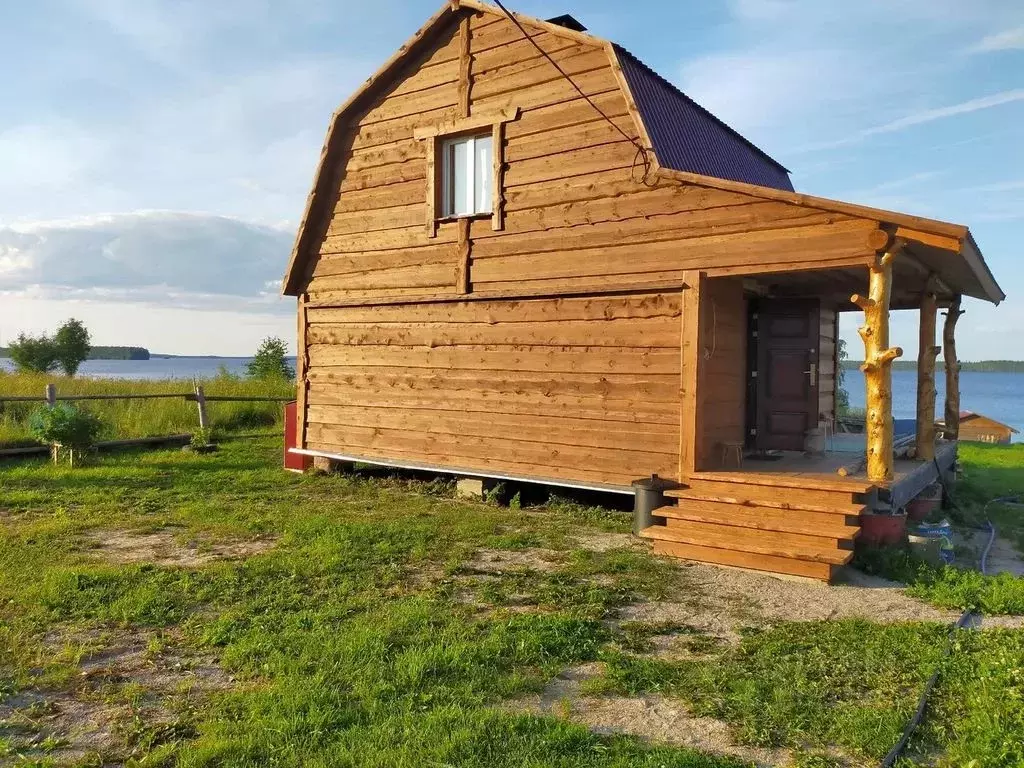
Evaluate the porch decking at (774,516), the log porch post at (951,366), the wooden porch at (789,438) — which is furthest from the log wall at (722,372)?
the log porch post at (951,366)

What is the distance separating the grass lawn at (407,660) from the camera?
3621mm

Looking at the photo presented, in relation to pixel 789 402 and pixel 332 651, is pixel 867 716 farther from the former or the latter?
pixel 789 402

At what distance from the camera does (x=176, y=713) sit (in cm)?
399

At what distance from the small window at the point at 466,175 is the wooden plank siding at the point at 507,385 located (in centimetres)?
137

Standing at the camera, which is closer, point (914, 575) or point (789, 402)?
point (914, 575)

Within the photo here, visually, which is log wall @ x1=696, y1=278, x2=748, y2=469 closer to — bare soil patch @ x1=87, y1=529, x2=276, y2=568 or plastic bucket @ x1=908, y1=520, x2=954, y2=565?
plastic bucket @ x1=908, y1=520, x2=954, y2=565

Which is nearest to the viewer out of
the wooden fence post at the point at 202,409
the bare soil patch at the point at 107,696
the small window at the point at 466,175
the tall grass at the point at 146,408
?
the bare soil patch at the point at 107,696

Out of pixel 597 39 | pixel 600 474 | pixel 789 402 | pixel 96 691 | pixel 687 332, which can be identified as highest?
pixel 597 39

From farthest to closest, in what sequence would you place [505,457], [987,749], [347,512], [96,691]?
[505,457] → [347,512] → [96,691] → [987,749]

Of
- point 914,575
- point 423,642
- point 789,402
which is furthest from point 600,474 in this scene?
point 423,642

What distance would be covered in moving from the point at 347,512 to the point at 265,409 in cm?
1057

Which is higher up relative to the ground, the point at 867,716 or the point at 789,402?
the point at 789,402

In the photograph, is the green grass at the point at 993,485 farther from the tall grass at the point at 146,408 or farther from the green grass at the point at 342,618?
Result: the tall grass at the point at 146,408

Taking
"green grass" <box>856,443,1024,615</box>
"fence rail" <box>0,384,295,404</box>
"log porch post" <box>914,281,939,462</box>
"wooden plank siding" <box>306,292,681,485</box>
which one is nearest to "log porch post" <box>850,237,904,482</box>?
"green grass" <box>856,443,1024,615</box>
